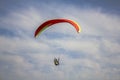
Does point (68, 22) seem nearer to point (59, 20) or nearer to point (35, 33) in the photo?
point (59, 20)

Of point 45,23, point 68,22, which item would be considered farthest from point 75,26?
point 45,23

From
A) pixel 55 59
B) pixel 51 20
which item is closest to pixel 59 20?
pixel 51 20

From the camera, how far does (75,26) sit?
53.6 metres

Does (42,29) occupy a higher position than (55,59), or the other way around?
(42,29)

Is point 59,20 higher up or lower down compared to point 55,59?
higher up

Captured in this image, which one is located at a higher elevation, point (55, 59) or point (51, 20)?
point (51, 20)

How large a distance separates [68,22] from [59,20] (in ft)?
5.11

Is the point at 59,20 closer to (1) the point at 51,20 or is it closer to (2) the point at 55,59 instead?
(1) the point at 51,20

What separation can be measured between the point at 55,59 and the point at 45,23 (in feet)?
19.8

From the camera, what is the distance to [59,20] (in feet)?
177

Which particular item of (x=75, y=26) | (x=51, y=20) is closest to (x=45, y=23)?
(x=51, y=20)

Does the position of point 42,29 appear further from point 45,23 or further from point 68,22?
point 68,22

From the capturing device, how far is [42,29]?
54656 mm

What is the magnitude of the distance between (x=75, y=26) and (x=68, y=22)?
1275mm
